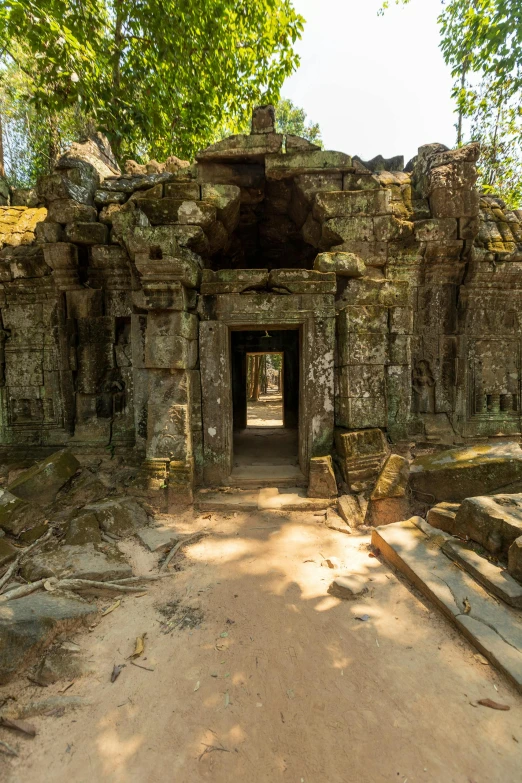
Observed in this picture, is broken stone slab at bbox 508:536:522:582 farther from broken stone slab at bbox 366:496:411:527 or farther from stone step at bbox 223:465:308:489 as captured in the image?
stone step at bbox 223:465:308:489

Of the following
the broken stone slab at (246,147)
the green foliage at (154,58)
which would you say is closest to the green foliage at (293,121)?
the green foliage at (154,58)

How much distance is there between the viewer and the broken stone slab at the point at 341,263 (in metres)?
4.70

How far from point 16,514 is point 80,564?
1217 millimetres

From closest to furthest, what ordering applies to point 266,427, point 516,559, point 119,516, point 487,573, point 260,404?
point 516,559 → point 487,573 → point 119,516 → point 266,427 → point 260,404

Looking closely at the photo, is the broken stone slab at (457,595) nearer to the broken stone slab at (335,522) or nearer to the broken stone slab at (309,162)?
the broken stone slab at (335,522)

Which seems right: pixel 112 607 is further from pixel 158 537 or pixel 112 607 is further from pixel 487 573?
pixel 487 573

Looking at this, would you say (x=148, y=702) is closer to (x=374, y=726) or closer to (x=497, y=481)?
(x=374, y=726)

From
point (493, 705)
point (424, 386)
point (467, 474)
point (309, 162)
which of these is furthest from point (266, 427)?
point (493, 705)

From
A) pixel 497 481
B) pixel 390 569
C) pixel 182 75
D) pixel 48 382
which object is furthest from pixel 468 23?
pixel 48 382

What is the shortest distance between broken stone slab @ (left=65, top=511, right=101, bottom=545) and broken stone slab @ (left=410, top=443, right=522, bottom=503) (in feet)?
11.6

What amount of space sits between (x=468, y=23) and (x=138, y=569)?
33.6 feet

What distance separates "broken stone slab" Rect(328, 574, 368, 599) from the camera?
2.97 m

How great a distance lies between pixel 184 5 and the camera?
754 centimetres

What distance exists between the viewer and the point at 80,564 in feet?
11.1
